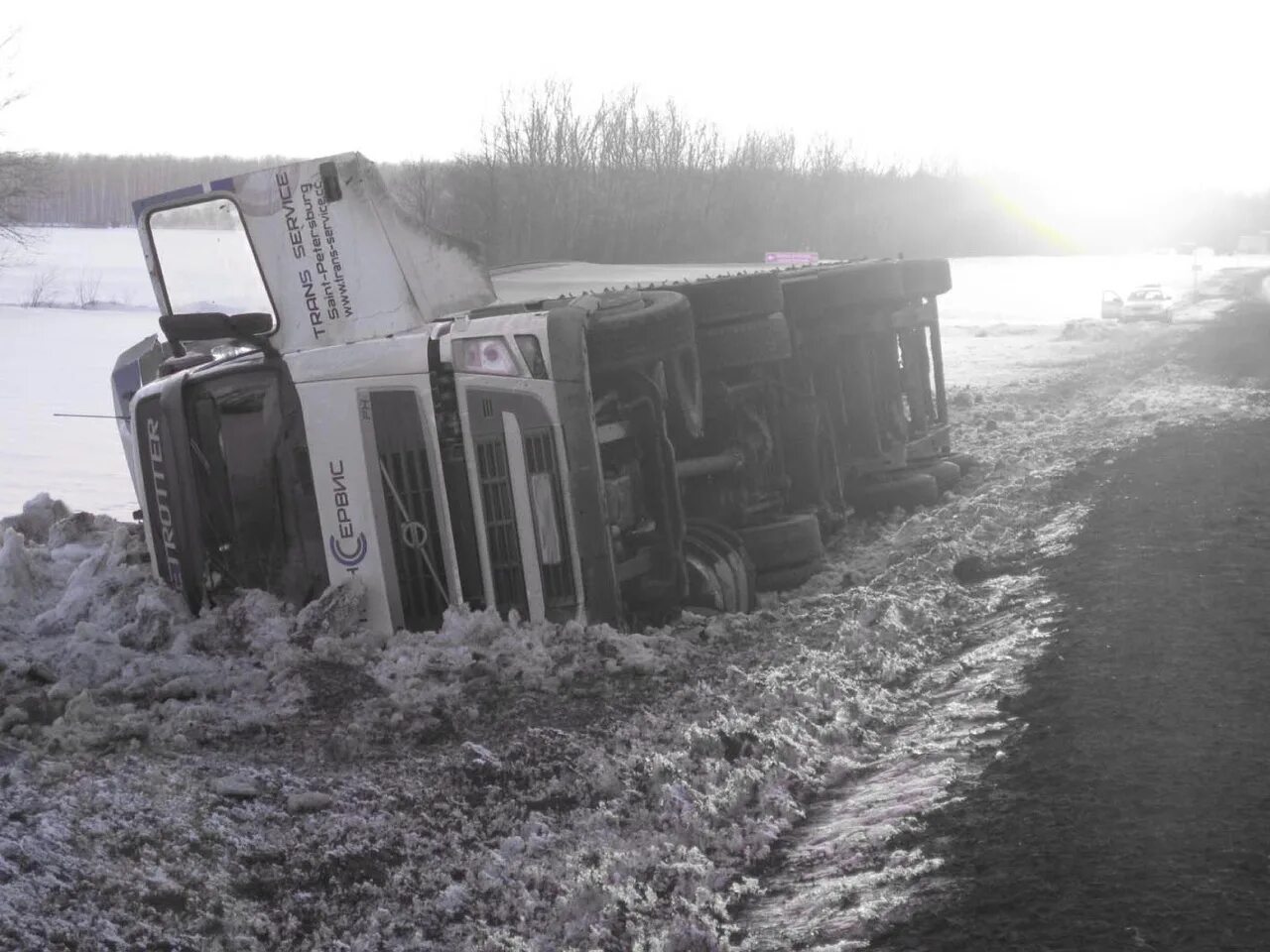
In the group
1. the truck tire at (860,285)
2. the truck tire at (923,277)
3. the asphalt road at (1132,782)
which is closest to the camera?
the asphalt road at (1132,782)

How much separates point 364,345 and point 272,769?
208 cm

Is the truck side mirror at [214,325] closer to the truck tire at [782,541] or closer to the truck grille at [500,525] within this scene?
the truck grille at [500,525]

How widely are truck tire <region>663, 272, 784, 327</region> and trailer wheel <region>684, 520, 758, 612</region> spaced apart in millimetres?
1142

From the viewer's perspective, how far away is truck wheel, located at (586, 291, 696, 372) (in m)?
6.43

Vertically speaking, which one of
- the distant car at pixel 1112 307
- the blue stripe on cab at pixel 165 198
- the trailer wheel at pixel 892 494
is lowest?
the distant car at pixel 1112 307

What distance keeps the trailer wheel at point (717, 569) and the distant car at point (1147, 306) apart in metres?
31.3

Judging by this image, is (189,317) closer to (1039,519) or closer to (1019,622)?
(1019,622)

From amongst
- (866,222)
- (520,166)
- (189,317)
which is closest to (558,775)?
(189,317)

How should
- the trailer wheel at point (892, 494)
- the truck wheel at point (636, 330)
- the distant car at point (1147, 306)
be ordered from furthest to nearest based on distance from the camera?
the distant car at point (1147, 306)
the trailer wheel at point (892, 494)
the truck wheel at point (636, 330)

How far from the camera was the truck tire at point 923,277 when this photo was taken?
32.8 feet

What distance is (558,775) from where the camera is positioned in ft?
15.8

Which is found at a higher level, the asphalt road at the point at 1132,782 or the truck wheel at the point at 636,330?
the truck wheel at the point at 636,330

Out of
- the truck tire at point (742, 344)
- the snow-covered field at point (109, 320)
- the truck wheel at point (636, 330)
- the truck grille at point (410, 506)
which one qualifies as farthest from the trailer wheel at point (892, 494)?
the truck grille at point (410, 506)

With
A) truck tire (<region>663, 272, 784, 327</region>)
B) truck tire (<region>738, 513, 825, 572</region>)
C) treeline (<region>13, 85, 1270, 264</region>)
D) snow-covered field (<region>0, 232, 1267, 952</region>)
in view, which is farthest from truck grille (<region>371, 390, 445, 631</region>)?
treeline (<region>13, 85, 1270, 264</region>)
